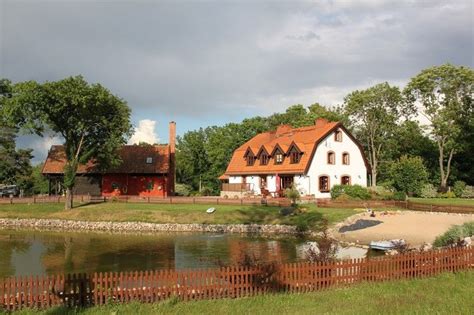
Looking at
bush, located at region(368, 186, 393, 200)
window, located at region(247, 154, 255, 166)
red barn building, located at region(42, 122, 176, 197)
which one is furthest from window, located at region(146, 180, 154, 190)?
bush, located at region(368, 186, 393, 200)

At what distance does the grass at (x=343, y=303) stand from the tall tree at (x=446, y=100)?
4779 centimetres

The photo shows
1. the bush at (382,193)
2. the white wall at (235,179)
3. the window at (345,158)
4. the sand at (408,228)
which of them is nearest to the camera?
the sand at (408,228)

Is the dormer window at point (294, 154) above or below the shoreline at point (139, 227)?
above

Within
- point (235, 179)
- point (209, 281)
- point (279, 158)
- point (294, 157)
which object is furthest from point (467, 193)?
point (209, 281)

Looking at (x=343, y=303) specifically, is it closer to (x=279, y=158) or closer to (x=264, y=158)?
(x=279, y=158)

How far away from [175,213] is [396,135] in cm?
4009

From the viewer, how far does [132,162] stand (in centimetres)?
5675

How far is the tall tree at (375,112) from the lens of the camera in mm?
62219

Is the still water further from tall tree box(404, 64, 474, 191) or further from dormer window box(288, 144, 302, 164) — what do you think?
tall tree box(404, 64, 474, 191)

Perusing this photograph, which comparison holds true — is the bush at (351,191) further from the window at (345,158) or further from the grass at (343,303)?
the grass at (343,303)

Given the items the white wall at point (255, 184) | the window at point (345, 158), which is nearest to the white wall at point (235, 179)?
the white wall at point (255, 184)

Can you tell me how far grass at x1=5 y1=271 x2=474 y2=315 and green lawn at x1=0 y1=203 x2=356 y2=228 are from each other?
20022mm

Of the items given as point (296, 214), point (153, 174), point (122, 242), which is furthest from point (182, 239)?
point (153, 174)

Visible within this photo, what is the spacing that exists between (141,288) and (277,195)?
37.1m
